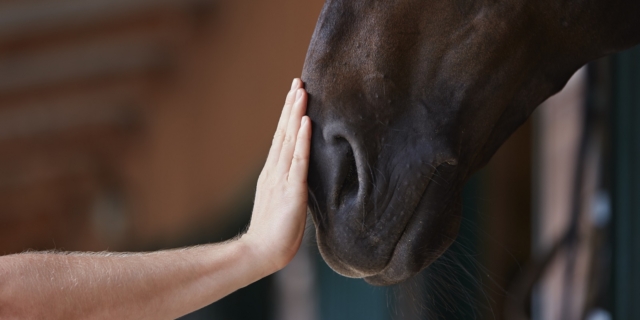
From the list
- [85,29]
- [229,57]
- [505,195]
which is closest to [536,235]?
[505,195]

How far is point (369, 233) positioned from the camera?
2.66 ft

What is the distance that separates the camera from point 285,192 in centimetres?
84

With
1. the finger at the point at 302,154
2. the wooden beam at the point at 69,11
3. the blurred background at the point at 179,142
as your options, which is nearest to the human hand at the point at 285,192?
the finger at the point at 302,154

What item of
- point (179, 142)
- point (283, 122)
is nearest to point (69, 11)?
point (179, 142)

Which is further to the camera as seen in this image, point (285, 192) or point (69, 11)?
point (69, 11)

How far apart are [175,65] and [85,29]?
0.42 metres

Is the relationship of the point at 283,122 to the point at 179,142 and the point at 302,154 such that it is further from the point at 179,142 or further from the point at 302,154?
the point at 179,142

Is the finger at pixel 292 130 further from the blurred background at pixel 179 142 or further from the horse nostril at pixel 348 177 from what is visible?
the blurred background at pixel 179 142

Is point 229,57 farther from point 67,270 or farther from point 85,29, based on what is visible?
point 67,270

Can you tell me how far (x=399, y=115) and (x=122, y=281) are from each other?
36 centimetres

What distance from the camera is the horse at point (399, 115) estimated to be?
0.80 metres

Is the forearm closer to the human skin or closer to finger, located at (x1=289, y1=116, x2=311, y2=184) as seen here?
the human skin

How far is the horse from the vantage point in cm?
80

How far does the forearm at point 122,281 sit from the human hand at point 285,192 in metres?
0.03
